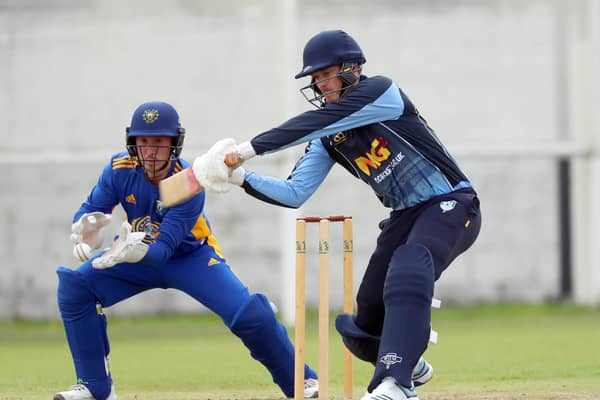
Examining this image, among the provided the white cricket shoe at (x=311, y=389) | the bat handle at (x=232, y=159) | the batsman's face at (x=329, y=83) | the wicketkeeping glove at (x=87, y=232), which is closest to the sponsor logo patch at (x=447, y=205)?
the batsman's face at (x=329, y=83)

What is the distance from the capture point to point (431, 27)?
14180mm

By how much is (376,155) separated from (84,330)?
175 centimetres

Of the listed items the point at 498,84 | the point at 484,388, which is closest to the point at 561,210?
the point at 498,84

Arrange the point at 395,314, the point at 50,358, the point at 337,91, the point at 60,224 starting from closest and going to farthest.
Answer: the point at 395,314
the point at 337,91
the point at 50,358
the point at 60,224

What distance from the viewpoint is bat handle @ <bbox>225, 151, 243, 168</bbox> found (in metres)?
4.84

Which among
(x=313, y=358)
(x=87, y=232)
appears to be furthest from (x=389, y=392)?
(x=313, y=358)

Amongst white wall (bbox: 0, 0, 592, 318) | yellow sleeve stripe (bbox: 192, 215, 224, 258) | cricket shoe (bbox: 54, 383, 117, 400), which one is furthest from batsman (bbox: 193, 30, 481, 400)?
white wall (bbox: 0, 0, 592, 318)

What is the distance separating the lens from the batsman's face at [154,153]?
18.9ft

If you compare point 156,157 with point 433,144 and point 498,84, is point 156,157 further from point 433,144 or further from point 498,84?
point 498,84

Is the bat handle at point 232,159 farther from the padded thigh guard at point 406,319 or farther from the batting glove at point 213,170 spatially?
the padded thigh guard at point 406,319

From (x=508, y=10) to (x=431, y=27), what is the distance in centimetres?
96

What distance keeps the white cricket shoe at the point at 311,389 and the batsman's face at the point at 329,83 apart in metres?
1.52

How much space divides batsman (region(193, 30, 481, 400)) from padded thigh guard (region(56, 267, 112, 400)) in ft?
3.66

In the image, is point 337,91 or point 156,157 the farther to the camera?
point 156,157
